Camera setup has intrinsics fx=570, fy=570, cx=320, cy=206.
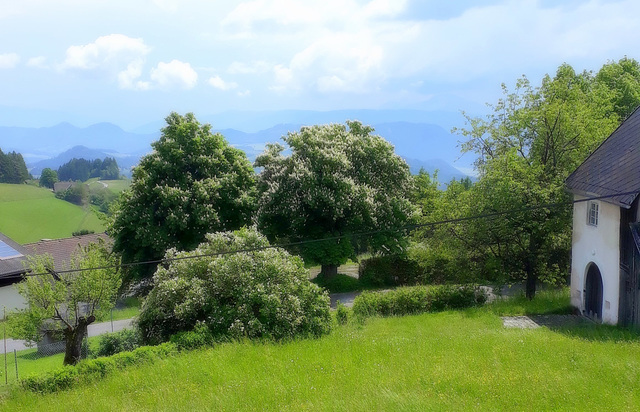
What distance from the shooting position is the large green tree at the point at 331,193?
32.9m

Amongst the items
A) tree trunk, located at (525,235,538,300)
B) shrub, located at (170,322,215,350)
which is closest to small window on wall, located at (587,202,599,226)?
tree trunk, located at (525,235,538,300)

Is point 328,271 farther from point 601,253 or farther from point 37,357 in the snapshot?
point 601,253

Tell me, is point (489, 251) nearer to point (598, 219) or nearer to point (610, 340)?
point (598, 219)

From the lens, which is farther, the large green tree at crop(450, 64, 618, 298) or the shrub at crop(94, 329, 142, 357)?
the large green tree at crop(450, 64, 618, 298)

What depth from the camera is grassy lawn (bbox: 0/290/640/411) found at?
11.4 meters

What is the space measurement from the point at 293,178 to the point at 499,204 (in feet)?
41.0

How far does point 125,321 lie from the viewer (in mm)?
30984

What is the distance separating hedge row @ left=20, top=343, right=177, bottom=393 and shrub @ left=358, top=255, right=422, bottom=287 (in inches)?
838

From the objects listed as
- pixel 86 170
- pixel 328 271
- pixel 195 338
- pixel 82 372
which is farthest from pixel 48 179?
pixel 82 372

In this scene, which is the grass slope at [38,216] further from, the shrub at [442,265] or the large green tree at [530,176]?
the large green tree at [530,176]

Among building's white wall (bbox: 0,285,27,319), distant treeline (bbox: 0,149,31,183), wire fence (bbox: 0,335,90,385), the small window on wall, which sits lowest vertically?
wire fence (bbox: 0,335,90,385)

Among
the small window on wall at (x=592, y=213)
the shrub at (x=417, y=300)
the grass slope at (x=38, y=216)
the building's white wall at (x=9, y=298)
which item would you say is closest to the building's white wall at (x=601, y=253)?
the small window on wall at (x=592, y=213)

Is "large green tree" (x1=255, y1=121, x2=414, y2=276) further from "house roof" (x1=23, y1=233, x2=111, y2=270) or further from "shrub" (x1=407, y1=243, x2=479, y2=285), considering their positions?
"house roof" (x1=23, y1=233, x2=111, y2=270)

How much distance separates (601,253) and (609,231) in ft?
3.74
